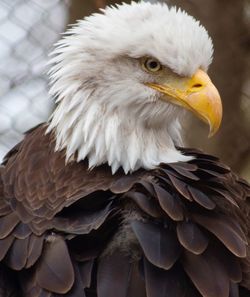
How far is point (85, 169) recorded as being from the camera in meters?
2.88

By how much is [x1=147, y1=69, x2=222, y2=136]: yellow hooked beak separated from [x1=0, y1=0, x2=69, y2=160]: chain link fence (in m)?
1.36

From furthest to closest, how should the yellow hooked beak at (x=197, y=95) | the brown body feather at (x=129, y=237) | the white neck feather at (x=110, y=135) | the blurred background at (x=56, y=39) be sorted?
1. the blurred background at (x=56, y=39)
2. the white neck feather at (x=110, y=135)
3. the yellow hooked beak at (x=197, y=95)
4. the brown body feather at (x=129, y=237)

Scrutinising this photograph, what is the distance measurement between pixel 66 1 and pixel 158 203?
179cm

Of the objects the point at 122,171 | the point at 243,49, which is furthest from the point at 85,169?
the point at 243,49

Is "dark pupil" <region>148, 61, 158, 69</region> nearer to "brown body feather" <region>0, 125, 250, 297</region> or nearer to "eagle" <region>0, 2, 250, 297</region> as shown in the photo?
"eagle" <region>0, 2, 250, 297</region>

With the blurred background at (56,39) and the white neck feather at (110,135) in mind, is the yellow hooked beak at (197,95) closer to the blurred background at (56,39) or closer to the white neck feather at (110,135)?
the white neck feather at (110,135)

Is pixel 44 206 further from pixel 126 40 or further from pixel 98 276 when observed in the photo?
pixel 126 40

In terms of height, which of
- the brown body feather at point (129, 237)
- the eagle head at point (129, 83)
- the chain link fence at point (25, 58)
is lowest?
the chain link fence at point (25, 58)

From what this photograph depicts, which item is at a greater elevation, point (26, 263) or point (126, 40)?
point (126, 40)

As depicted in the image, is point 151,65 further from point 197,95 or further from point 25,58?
point 25,58

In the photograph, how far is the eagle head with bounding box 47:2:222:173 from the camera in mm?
2838

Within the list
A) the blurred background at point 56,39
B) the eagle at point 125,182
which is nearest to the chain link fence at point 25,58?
the blurred background at point 56,39

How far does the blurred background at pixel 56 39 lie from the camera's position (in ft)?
13.1

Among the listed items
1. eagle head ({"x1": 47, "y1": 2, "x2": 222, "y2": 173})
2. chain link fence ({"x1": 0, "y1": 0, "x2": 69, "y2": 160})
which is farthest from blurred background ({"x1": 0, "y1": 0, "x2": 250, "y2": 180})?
eagle head ({"x1": 47, "y1": 2, "x2": 222, "y2": 173})
